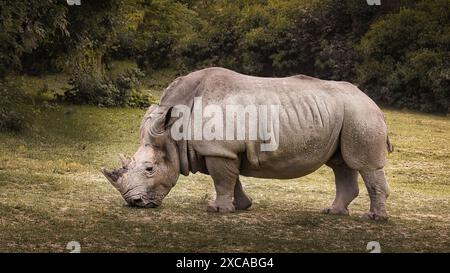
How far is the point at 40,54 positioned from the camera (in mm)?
21953

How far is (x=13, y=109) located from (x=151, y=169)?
8.64 metres

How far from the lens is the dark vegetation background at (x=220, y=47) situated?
19281 mm

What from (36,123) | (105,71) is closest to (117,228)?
(36,123)

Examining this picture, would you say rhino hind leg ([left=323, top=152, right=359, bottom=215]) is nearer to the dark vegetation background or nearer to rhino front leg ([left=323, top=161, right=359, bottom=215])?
rhino front leg ([left=323, top=161, right=359, bottom=215])

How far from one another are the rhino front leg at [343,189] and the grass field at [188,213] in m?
0.22

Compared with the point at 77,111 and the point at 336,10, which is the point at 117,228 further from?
the point at 336,10

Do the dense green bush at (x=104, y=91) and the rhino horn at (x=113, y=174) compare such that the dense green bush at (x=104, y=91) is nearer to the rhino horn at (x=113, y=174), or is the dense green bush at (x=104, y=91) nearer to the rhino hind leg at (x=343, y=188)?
the rhino horn at (x=113, y=174)

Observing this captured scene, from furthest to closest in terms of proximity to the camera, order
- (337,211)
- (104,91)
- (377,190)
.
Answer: (104,91) < (337,211) < (377,190)

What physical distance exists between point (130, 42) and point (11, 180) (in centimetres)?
2013

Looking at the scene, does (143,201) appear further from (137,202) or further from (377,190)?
(377,190)

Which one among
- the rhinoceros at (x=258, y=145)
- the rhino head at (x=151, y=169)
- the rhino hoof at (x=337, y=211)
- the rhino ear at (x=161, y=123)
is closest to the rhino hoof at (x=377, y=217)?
the rhinoceros at (x=258, y=145)

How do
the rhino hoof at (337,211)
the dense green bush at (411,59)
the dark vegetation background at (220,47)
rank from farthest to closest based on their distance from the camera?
the dense green bush at (411,59), the dark vegetation background at (220,47), the rhino hoof at (337,211)

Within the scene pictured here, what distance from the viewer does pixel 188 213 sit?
33.1ft

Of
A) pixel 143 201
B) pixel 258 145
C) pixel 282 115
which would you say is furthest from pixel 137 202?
pixel 282 115
